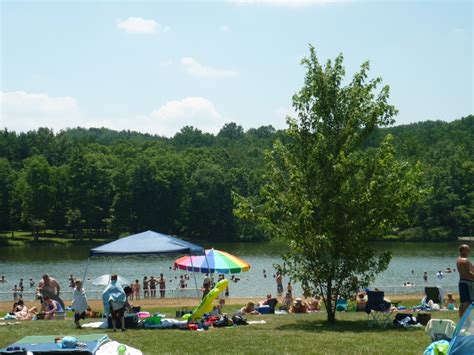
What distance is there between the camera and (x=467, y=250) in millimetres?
16609

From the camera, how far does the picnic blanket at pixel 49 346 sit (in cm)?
1329

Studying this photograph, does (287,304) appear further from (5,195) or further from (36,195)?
(5,195)

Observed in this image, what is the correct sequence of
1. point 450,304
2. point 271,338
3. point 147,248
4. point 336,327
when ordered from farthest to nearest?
point 450,304, point 147,248, point 336,327, point 271,338

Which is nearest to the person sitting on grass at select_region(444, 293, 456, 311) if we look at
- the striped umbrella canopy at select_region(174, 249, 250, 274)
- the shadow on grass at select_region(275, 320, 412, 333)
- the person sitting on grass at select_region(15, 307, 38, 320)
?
the shadow on grass at select_region(275, 320, 412, 333)

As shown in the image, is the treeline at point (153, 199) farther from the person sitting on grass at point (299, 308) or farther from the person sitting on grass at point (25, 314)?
the person sitting on grass at point (25, 314)

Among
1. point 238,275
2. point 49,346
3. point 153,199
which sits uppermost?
point 153,199

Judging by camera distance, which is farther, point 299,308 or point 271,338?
point 299,308

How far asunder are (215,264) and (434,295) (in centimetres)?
795

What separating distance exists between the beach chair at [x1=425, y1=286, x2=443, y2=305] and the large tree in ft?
19.6

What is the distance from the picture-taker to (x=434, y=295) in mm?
26609

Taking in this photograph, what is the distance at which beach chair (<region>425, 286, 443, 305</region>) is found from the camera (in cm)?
2653

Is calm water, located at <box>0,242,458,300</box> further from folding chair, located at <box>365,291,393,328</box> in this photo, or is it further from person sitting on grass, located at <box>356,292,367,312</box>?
folding chair, located at <box>365,291,393,328</box>

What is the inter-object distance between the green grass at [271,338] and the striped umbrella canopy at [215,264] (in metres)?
7.13

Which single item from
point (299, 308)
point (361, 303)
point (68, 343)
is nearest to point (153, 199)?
point (299, 308)
